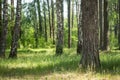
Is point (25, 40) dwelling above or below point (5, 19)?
below

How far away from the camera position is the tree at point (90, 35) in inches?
473

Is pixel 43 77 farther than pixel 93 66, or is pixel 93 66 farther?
pixel 93 66

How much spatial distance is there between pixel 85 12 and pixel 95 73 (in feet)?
8.25

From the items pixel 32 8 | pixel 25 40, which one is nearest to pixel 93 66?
pixel 25 40

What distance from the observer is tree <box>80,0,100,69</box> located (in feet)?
39.4

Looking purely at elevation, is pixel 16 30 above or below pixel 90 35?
below

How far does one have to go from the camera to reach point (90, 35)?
473 inches

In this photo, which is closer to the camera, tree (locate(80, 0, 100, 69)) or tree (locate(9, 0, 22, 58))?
tree (locate(80, 0, 100, 69))

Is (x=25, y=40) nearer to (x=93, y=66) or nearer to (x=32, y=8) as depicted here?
(x=32, y=8)

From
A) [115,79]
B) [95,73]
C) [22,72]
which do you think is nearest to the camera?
[115,79]

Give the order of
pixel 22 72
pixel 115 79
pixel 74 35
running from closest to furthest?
pixel 115 79 → pixel 22 72 → pixel 74 35

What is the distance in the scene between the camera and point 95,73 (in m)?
10.9

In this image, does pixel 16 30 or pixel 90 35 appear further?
pixel 16 30

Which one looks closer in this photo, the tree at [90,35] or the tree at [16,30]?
the tree at [90,35]
